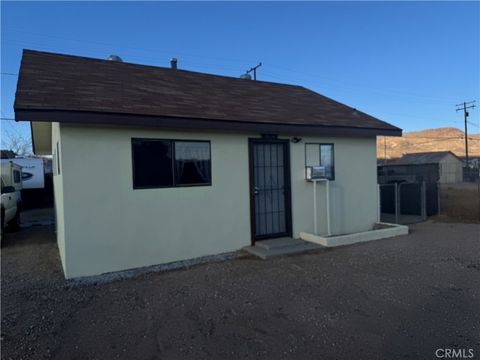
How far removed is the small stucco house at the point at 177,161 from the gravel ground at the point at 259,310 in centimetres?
80

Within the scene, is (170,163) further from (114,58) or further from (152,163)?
(114,58)

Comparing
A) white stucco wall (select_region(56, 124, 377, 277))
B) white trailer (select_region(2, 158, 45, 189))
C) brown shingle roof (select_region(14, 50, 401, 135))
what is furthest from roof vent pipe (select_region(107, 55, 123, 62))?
white trailer (select_region(2, 158, 45, 189))

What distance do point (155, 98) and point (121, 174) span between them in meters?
1.87

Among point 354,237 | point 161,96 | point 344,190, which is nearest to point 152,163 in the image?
point 161,96

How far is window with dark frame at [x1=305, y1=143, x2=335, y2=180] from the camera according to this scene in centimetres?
758

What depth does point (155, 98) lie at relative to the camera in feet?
21.5

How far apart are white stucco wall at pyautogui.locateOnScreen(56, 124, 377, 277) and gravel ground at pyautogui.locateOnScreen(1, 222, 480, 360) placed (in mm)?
630

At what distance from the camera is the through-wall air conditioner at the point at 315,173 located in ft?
24.2

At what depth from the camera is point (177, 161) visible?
6.03 meters

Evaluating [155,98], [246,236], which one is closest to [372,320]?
[246,236]

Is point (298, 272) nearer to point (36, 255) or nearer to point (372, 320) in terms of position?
point (372, 320)

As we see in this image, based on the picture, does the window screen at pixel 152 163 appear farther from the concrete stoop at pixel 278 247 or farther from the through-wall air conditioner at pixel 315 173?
the through-wall air conditioner at pixel 315 173

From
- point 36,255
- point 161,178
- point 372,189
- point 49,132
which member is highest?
point 49,132

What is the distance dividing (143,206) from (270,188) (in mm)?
2812
